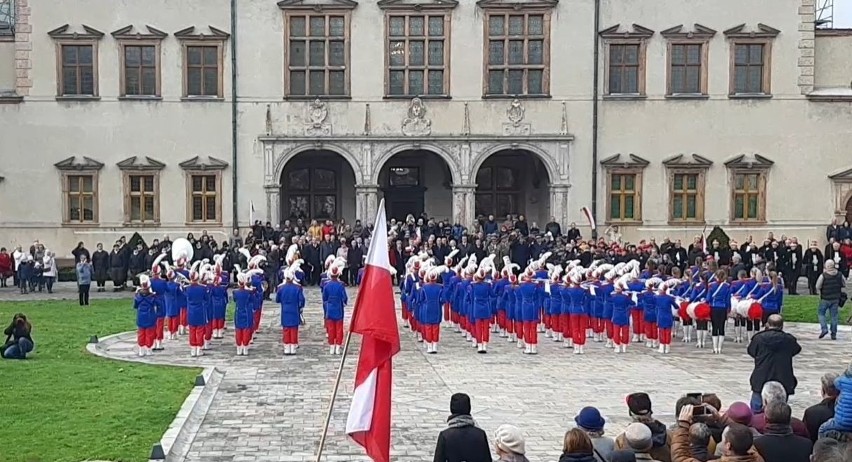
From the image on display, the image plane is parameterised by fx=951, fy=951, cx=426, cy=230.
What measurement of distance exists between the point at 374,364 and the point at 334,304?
35.0ft

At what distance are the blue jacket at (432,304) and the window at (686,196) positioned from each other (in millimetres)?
18034

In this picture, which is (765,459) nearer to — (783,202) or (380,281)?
(380,281)

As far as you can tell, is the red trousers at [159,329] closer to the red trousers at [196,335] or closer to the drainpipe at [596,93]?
the red trousers at [196,335]

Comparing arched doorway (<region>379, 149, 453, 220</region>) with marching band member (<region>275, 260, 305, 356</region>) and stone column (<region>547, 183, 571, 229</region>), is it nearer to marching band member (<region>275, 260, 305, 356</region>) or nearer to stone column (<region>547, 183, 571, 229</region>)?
stone column (<region>547, 183, 571, 229</region>)

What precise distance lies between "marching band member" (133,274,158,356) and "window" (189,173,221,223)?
15.9 m

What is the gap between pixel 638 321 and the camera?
20188mm

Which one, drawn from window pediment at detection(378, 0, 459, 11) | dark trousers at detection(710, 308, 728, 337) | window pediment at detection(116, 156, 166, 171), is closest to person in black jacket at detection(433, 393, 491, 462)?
dark trousers at detection(710, 308, 728, 337)

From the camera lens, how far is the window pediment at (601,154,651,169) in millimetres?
34156

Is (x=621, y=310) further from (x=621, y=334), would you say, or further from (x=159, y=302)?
(x=159, y=302)

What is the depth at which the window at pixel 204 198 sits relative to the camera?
33969mm

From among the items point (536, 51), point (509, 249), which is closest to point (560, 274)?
point (509, 249)

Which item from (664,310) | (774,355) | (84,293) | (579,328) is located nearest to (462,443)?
(774,355)

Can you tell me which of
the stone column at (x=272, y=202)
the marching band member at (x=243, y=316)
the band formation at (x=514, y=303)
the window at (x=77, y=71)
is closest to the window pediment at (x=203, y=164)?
the stone column at (x=272, y=202)

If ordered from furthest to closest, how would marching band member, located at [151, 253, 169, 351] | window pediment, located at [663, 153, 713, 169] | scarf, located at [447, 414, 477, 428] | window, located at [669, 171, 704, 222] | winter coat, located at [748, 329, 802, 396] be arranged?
window, located at [669, 171, 704, 222], window pediment, located at [663, 153, 713, 169], marching band member, located at [151, 253, 169, 351], winter coat, located at [748, 329, 802, 396], scarf, located at [447, 414, 477, 428]
